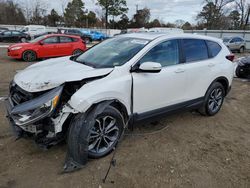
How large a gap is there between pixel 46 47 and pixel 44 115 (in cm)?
966

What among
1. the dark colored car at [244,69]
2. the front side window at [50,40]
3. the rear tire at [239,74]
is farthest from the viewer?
the front side window at [50,40]

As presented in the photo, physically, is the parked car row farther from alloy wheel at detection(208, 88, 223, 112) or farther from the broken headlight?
the broken headlight

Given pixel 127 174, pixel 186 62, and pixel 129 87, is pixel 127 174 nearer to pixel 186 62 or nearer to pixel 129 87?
pixel 129 87

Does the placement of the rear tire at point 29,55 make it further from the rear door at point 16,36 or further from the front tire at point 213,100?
the rear door at point 16,36

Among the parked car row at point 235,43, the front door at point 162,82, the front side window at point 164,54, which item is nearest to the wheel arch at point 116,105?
the front door at point 162,82

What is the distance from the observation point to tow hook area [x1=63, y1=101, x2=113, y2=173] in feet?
8.17

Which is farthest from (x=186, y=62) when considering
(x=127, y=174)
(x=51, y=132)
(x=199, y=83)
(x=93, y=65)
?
(x=51, y=132)

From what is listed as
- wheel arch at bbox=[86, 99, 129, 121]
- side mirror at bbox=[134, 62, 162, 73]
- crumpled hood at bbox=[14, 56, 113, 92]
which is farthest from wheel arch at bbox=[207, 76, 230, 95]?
crumpled hood at bbox=[14, 56, 113, 92]

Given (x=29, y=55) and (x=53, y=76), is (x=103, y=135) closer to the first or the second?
(x=53, y=76)

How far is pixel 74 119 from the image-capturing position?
2525 millimetres

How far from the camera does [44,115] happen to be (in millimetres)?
2352

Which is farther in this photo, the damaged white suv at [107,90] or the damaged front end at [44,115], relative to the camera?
the damaged white suv at [107,90]

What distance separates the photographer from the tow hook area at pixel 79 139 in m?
2.49

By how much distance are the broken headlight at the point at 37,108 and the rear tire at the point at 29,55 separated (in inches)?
362
